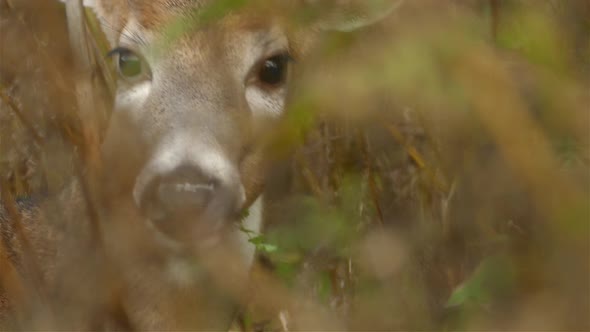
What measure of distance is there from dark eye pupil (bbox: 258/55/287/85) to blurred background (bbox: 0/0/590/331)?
0.12 metres

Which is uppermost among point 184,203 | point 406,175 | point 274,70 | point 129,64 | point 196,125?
point 129,64

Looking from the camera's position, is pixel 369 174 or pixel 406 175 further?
pixel 406 175

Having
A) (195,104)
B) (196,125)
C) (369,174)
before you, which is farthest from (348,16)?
(196,125)

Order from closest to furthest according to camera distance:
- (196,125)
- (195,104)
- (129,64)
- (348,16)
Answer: (196,125)
(195,104)
(129,64)
(348,16)

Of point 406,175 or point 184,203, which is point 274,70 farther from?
point 406,175

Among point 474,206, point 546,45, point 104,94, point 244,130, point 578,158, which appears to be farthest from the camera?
point 104,94

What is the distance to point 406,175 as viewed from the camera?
178 inches

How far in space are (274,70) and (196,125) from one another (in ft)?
1.98

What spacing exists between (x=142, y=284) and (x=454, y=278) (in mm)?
1154

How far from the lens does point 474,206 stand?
3062 mm

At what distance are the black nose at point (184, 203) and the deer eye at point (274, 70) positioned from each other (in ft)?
2.46

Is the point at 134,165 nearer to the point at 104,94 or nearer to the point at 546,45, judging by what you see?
the point at 104,94

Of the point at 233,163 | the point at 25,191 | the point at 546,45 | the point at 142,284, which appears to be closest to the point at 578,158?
the point at 546,45

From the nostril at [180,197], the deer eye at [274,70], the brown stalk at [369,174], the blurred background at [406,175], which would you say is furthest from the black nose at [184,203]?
the brown stalk at [369,174]
